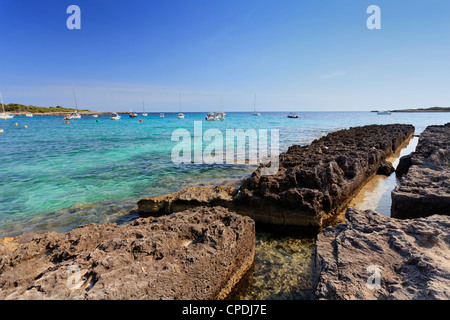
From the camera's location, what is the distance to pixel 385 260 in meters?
3.27

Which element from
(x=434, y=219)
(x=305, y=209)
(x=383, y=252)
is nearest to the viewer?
(x=383, y=252)

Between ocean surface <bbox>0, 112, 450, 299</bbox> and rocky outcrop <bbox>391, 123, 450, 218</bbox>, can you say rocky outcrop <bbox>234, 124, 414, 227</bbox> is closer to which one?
ocean surface <bbox>0, 112, 450, 299</bbox>

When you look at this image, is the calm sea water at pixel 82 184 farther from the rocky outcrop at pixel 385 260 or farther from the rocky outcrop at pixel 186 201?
the rocky outcrop at pixel 385 260

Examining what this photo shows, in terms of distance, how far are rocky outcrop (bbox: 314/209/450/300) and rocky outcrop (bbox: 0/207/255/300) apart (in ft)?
4.89

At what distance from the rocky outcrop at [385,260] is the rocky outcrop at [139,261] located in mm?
1490

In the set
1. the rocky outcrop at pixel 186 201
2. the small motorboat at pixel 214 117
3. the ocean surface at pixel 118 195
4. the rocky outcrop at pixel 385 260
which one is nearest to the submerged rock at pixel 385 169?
the ocean surface at pixel 118 195

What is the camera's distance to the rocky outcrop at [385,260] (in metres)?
2.70

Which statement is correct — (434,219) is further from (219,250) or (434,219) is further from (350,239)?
(219,250)

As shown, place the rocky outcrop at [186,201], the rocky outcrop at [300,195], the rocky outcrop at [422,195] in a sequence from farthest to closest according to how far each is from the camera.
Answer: the rocky outcrop at [186,201] < the rocky outcrop at [300,195] < the rocky outcrop at [422,195]

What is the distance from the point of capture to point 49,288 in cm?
280

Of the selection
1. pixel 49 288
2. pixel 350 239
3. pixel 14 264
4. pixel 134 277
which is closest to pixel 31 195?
pixel 14 264

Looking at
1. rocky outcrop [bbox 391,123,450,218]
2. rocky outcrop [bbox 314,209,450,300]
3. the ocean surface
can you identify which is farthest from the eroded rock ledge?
rocky outcrop [bbox 314,209,450,300]

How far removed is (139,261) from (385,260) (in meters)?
3.59
